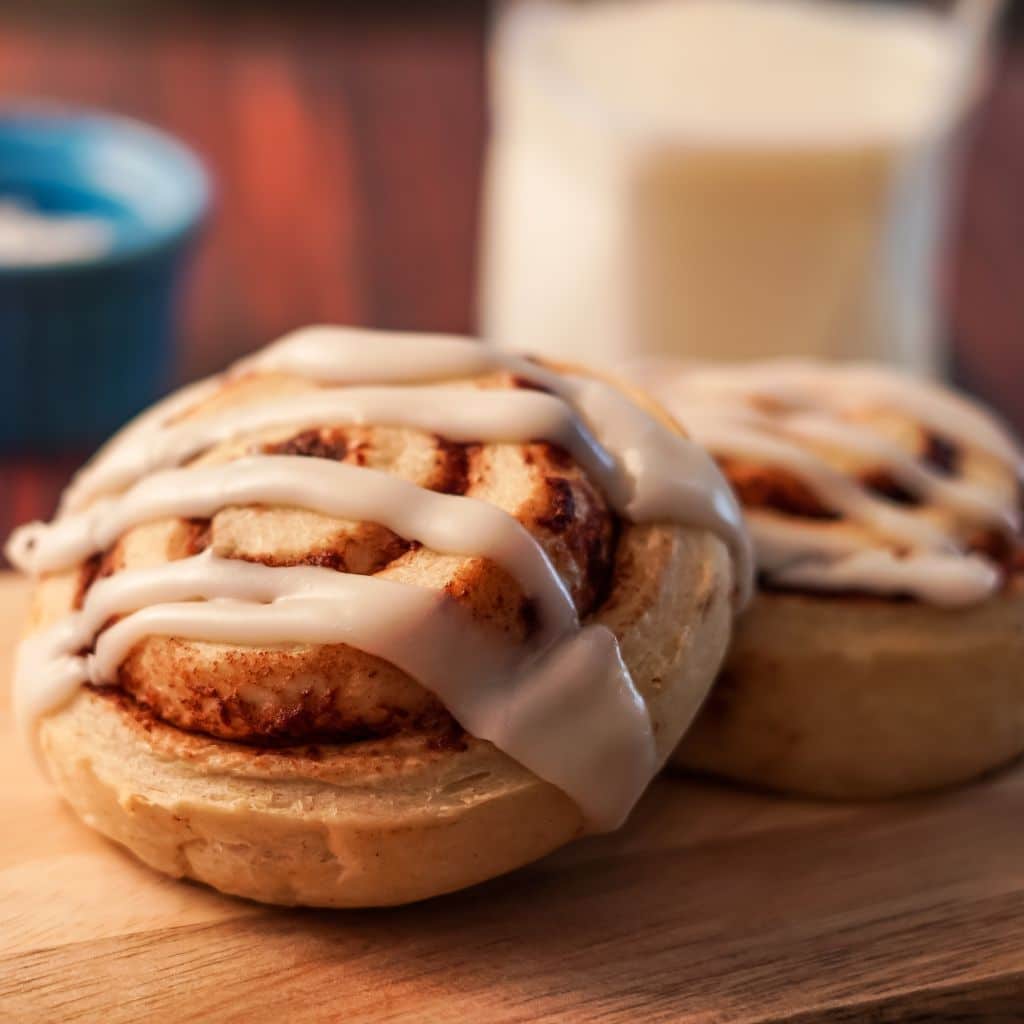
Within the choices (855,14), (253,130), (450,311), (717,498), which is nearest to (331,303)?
(450,311)

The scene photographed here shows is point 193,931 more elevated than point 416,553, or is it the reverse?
point 416,553

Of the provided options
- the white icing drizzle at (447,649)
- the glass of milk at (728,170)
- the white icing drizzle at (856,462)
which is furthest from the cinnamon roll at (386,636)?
the glass of milk at (728,170)

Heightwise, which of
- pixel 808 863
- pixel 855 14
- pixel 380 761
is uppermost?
pixel 855 14

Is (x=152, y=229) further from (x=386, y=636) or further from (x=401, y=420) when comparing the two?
(x=386, y=636)

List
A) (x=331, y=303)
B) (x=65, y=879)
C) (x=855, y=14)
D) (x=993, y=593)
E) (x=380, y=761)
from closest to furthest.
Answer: (x=380, y=761) → (x=65, y=879) → (x=993, y=593) → (x=855, y=14) → (x=331, y=303)

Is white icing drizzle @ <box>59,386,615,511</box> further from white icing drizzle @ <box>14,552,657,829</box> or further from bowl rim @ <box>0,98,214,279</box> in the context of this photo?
bowl rim @ <box>0,98,214,279</box>

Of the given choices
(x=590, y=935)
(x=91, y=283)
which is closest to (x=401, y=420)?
(x=590, y=935)

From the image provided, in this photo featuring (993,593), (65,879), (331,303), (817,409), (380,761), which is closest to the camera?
(380,761)

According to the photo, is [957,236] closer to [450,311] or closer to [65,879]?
[450,311]
